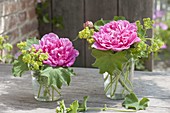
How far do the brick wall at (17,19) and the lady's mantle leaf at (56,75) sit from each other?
111 cm

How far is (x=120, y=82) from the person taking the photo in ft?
5.45

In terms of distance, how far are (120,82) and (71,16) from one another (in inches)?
63.0

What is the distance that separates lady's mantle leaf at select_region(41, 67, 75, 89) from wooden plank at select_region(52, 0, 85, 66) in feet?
5.35

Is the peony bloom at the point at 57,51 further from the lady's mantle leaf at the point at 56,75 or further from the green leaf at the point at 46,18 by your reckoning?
the green leaf at the point at 46,18

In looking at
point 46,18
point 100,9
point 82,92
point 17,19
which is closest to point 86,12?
point 100,9

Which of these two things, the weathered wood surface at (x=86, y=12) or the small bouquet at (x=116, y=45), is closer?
the small bouquet at (x=116, y=45)

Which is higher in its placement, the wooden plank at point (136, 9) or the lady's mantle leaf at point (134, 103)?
the wooden plank at point (136, 9)

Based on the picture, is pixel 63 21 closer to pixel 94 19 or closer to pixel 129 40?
pixel 94 19

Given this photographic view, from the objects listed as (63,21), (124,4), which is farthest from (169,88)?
(63,21)

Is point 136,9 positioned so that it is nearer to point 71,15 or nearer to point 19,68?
point 71,15

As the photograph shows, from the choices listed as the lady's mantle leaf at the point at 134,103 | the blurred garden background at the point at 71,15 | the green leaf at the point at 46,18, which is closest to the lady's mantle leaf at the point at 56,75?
the lady's mantle leaf at the point at 134,103

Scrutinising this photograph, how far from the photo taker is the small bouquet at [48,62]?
1539 millimetres

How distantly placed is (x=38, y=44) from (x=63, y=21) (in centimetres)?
161

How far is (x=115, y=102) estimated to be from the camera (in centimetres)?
165
